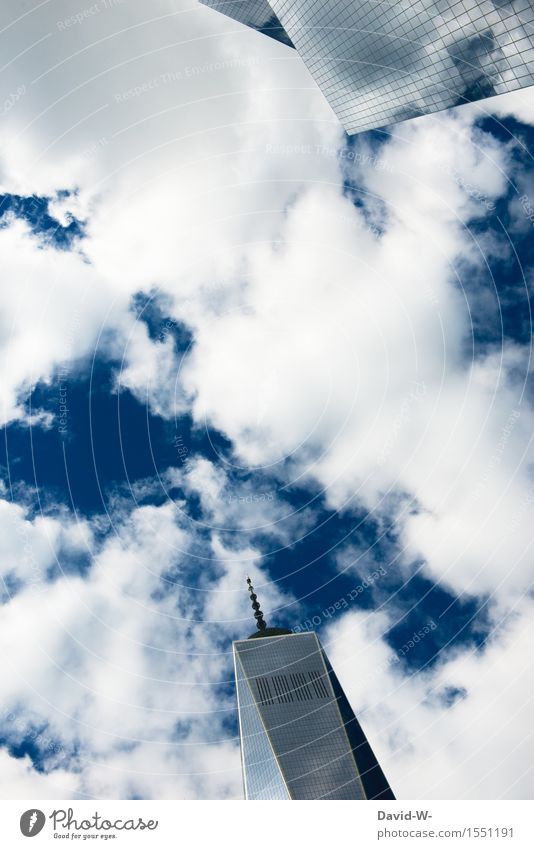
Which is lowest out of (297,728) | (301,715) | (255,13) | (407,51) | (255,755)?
(255,755)

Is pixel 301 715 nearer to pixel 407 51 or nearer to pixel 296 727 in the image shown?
pixel 296 727

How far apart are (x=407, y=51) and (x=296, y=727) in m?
132

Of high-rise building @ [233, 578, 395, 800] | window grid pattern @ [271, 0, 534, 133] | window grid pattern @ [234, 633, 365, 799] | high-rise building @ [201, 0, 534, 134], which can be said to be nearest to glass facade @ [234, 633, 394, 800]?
window grid pattern @ [234, 633, 365, 799]

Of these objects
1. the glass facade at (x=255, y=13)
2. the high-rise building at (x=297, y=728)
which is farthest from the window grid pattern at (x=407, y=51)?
the high-rise building at (x=297, y=728)

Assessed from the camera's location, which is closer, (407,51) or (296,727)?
(407,51)

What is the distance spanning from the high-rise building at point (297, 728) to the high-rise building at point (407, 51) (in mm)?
100869

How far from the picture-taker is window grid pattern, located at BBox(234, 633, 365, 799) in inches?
4818

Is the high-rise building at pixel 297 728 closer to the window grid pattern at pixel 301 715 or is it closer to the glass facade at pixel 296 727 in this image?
the window grid pattern at pixel 301 715

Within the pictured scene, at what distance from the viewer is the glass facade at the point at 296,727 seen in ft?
400

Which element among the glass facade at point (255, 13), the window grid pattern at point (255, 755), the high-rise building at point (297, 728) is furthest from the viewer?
the high-rise building at point (297, 728)

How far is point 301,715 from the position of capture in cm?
13188

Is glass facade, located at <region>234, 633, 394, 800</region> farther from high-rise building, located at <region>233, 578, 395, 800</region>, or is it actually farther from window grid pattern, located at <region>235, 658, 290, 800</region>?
high-rise building, located at <region>233, 578, 395, 800</region>

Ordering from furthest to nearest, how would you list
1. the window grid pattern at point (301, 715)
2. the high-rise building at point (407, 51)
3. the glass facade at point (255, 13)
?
the window grid pattern at point (301, 715) < the glass facade at point (255, 13) < the high-rise building at point (407, 51)

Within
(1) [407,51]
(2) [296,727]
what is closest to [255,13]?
(1) [407,51]
